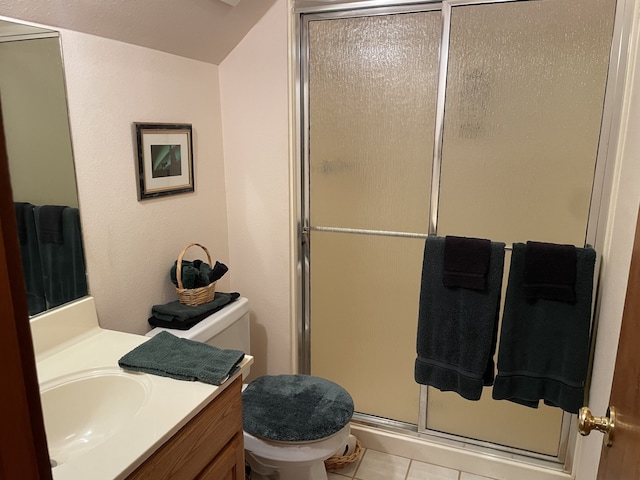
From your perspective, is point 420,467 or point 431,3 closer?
point 431,3

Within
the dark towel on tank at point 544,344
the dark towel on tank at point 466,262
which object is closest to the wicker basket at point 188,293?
the dark towel on tank at point 466,262

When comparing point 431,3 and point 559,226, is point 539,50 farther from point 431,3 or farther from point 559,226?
point 559,226

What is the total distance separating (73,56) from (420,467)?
2224 mm

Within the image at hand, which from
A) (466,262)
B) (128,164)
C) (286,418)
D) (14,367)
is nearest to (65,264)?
(128,164)

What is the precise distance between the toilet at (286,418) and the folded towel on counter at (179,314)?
2 centimetres

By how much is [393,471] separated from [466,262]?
1.12 meters

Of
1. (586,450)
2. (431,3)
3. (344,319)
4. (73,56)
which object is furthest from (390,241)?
(73,56)

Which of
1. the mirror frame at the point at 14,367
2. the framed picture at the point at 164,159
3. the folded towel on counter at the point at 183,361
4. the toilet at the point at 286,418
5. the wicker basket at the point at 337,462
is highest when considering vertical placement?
the framed picture at the point at 164,159

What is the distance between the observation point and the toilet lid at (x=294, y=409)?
1686 millimetres

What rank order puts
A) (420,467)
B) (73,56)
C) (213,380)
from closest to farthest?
1. (213,380)
2. (73,56)
3. (420,467)

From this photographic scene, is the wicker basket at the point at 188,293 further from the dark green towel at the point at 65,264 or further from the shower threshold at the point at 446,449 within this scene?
the shower threshold at the point at 446,449

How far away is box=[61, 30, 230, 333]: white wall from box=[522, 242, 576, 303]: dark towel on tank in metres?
1.40

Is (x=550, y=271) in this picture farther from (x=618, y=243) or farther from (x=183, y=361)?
(x=183, y=361)

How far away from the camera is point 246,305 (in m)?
2.08
